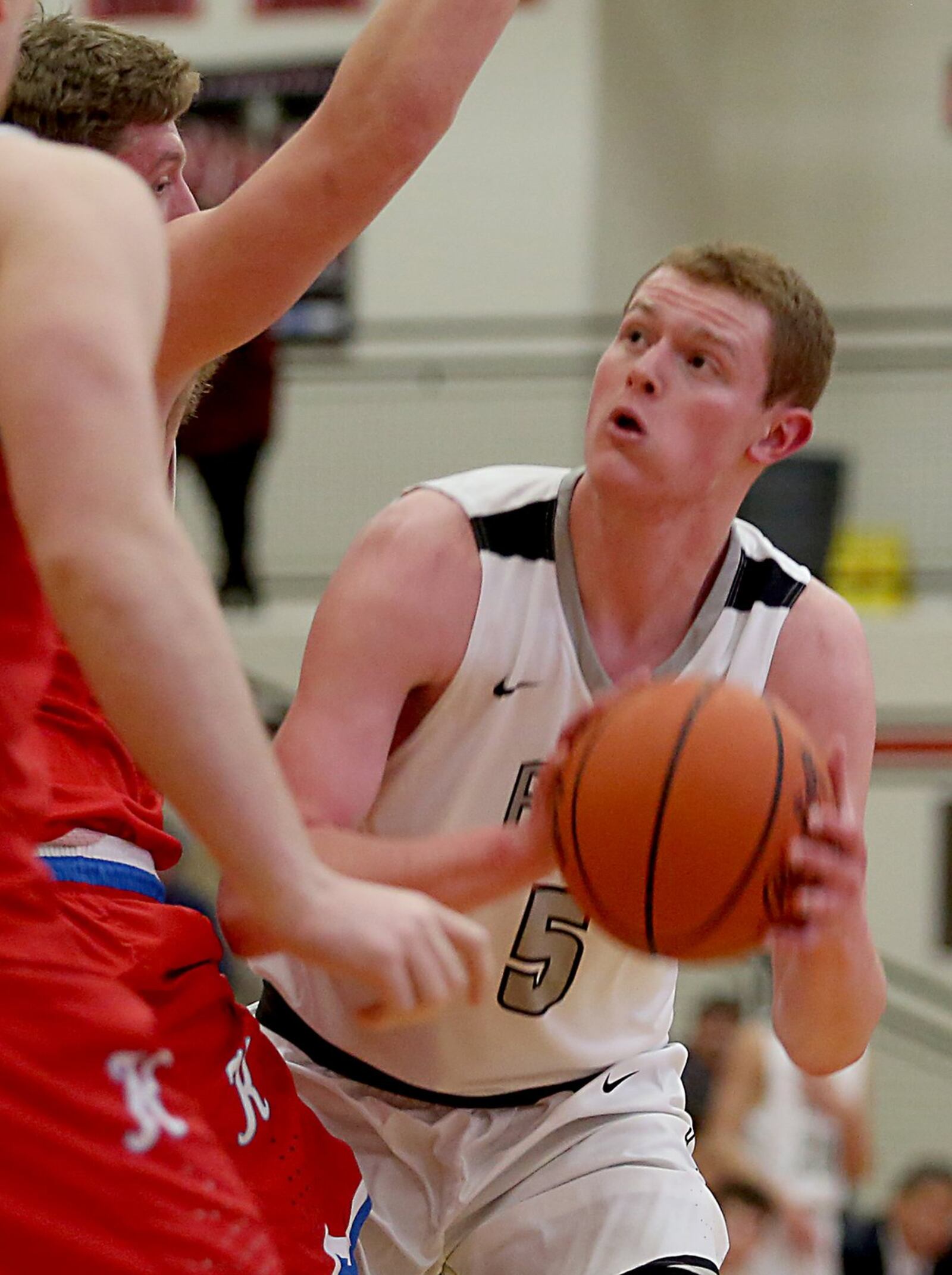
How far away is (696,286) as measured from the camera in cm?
310

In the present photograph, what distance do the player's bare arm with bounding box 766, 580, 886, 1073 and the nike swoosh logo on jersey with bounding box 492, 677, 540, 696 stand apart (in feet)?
1.30

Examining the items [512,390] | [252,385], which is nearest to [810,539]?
[512,390]

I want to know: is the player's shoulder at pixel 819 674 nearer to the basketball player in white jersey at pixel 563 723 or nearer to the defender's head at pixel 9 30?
the basketball player in white jersey at pixel 563 723

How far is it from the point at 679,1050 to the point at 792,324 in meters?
1.22

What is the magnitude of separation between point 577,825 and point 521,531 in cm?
79

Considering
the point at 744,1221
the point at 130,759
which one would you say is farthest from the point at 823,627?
the point at 744,1221

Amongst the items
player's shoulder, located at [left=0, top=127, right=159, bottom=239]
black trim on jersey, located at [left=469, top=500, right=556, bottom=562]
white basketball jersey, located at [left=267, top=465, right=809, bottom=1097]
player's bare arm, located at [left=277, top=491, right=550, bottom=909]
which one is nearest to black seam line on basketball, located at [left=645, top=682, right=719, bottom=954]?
player's bare arm, located at [left=277, top=491, right=550, bottom=909]

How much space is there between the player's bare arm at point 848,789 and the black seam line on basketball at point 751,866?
1.42 feet

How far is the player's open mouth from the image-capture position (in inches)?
118

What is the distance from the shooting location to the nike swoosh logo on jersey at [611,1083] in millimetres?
3070

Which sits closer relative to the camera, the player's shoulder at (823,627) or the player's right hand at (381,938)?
the player's right hand at (381,938)

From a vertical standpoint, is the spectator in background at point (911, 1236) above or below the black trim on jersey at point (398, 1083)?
below

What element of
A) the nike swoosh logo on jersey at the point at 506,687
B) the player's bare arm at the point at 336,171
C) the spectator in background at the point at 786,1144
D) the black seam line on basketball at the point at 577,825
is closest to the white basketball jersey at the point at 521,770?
the nike swoosh logo on jersey at the point at 506,687

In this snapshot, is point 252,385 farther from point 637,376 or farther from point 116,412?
A: point 116,412
